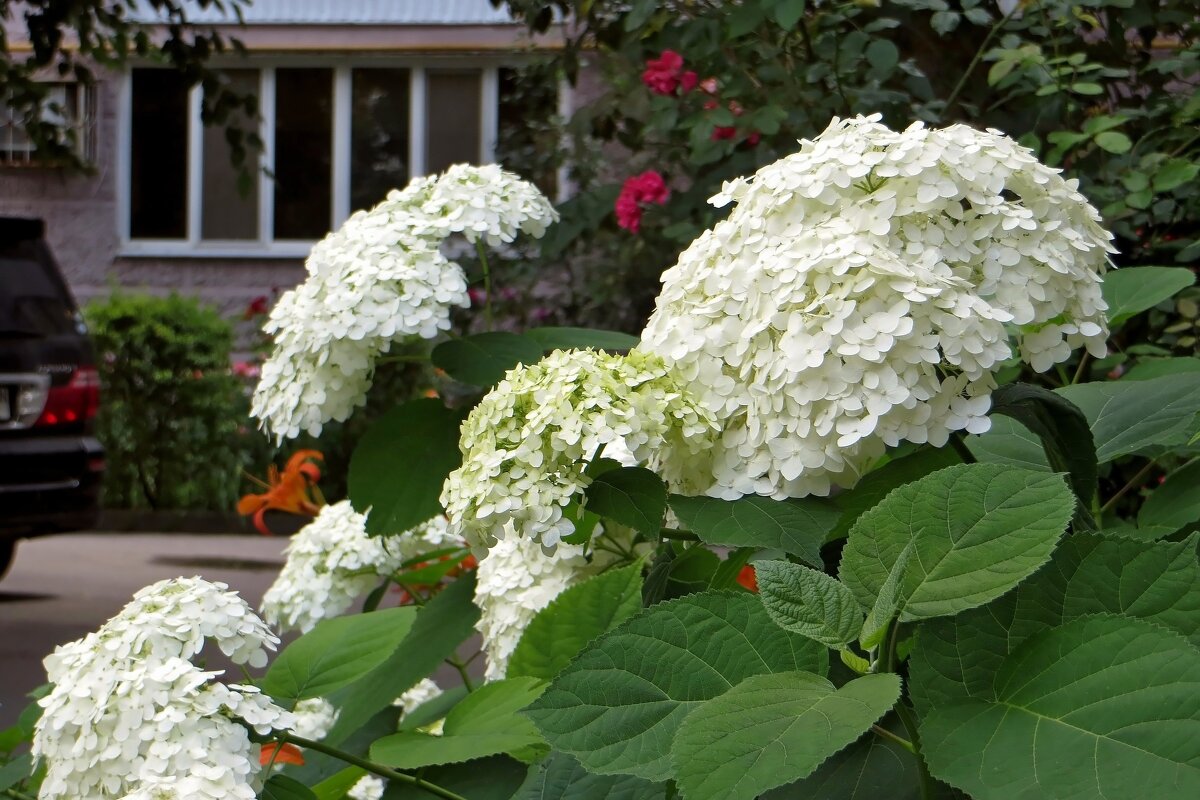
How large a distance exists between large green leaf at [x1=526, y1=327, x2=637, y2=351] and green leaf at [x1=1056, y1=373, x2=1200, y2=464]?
39 cm

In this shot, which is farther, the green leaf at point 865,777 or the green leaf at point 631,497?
the green leaf at point 631,497

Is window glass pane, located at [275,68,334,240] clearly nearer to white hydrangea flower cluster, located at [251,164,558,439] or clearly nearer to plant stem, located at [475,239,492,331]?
plant stem, located at [475,239,492,331]

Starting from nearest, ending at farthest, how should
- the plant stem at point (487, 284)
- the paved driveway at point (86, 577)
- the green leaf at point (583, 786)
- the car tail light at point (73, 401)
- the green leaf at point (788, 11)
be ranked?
the green leaf at point (583, 786), the plant stem at point (487, 284), the green leaf at point (788, 11), the paved driveway at point (86, 577), the car tail light at point (73, 401)

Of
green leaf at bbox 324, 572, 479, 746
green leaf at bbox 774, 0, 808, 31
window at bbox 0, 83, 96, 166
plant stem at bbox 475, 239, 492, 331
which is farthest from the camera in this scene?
window at bbox 0, 83, 96, 166

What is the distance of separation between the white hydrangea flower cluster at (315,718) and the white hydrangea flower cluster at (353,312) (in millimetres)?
520

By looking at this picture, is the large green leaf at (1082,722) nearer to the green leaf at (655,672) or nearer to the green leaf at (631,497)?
the green leaf at (655,672)

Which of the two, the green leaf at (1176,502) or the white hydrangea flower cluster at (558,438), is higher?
the white hydrangea flower cluster at (558,438)

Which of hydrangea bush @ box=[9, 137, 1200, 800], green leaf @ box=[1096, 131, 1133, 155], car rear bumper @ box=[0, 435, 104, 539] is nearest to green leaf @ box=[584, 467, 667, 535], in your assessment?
hydrangea bush @ box=[9, 137, 1200, 800]

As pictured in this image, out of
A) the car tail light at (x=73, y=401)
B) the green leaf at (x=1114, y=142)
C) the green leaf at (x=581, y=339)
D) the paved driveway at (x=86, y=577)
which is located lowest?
the paved driveway at (x=86, y=577)

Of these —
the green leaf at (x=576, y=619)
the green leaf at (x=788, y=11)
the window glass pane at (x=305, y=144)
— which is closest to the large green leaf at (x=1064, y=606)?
the green leaf at (x=576, y=619)

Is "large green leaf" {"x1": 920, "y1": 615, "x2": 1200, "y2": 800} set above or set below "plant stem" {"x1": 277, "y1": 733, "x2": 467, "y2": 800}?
above

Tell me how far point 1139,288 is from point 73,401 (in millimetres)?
6215

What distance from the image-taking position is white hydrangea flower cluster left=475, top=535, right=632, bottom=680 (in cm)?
122

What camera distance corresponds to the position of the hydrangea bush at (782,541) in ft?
2.00
